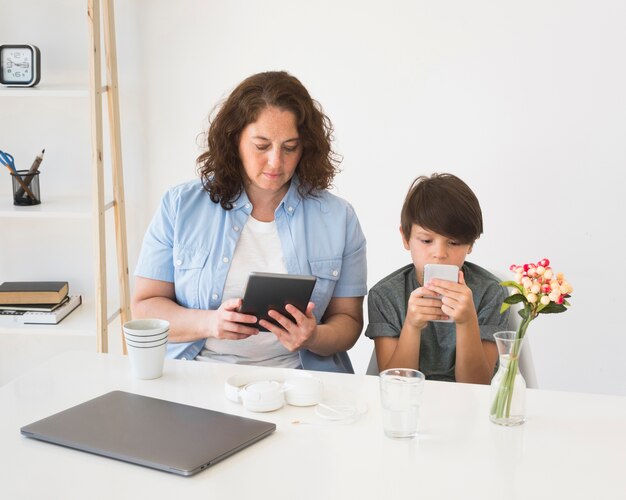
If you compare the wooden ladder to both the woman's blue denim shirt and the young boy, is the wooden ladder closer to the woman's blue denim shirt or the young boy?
the woman's blue denim shirt

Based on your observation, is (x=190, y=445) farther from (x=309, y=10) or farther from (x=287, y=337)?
(x=309, y=10)

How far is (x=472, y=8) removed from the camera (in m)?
2.80

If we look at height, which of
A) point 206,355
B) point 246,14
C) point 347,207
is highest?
point 246,14

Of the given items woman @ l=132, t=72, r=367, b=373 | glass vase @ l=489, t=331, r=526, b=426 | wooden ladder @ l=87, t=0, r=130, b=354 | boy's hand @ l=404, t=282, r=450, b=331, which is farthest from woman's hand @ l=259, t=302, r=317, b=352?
wooden ladder @ l=87, t=0, r=130, b=354

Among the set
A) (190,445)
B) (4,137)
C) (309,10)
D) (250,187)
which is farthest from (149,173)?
(190,445)

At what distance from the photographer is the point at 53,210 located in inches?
112

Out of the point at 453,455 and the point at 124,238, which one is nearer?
the point at 453,455

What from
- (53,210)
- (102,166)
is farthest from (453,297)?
(53,210)

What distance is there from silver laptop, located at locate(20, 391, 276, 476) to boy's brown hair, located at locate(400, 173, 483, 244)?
2.60ft

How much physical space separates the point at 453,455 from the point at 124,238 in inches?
76.9

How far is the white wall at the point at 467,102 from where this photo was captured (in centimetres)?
279

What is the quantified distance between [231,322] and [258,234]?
1.15 ft

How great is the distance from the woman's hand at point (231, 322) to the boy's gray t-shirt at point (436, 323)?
13.5 inches

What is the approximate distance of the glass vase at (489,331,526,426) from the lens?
144 centimetres
